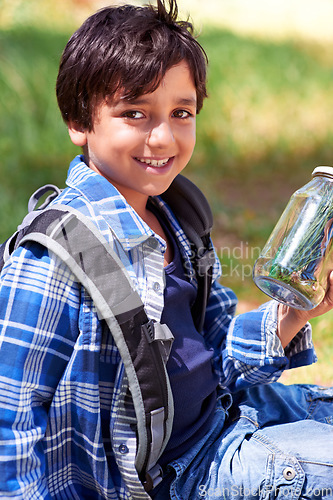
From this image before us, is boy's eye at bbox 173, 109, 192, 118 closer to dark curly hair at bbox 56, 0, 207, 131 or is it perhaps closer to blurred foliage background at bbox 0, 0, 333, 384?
dark curly hair at bbox 56, 0, 207, 131

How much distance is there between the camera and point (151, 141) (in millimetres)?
1582

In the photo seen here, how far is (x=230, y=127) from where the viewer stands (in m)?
5.90

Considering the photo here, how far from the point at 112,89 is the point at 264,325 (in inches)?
31.0

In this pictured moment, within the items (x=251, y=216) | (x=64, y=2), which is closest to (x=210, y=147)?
(x=251, y=216)

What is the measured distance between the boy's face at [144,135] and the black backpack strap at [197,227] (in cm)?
22

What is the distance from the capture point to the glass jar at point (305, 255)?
160 cm

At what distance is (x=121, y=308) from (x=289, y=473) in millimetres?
628

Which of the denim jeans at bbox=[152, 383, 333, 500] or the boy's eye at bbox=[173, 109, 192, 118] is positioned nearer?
the denim jeans at bbox=[152, 383, 333, 500]

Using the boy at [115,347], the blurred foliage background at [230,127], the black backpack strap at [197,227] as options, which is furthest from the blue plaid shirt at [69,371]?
the blurred foliage background at [230,127]

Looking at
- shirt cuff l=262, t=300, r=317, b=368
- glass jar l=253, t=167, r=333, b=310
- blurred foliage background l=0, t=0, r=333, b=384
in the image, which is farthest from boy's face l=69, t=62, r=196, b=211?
blurred foliage background l=0, t=0, r=333, b=384

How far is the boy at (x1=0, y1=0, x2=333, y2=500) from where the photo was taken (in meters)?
1.39

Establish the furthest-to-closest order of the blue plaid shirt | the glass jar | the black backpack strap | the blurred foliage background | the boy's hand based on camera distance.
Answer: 1. the blurred foliage background
2. the black backpack strap
3. the boy's hand
4. the glass jar
5. the blue plaid shirt

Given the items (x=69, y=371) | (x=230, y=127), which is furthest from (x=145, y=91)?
(x=230, y=127)

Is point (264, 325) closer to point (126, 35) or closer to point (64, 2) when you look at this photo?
point (126, 35)
